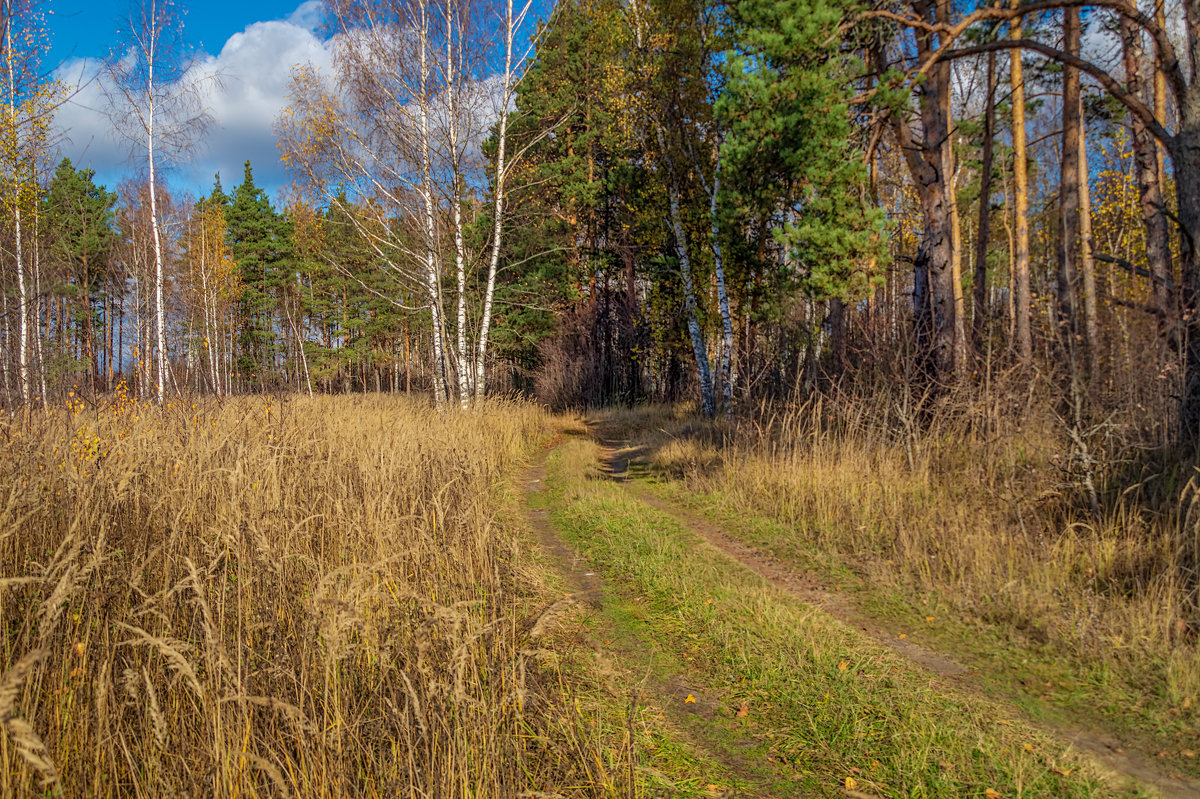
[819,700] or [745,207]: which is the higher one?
[745,207]

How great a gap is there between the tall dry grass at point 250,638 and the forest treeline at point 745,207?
4.00 metres

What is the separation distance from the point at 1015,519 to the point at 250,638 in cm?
605

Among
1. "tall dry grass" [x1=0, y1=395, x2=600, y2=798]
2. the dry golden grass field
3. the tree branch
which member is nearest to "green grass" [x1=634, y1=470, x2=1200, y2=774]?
the dry golden grass field

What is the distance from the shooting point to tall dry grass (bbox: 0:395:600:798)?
7.13ft

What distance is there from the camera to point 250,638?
292 centimetres

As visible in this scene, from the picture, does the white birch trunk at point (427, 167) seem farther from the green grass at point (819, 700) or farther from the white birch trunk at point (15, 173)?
the green grass at point (819, 700)

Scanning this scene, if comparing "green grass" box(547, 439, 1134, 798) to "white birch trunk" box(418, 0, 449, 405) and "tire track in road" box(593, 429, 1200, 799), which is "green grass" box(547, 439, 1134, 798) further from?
"white birch trunk" box(418, 0, 449, 405)

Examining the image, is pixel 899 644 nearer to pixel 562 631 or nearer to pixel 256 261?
pixel 562 631

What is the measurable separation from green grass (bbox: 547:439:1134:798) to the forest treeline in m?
3.28

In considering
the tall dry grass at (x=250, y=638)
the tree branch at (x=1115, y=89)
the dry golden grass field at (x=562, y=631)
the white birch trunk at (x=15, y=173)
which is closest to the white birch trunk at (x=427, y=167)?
the white birch trunk at (x=15, y=173)

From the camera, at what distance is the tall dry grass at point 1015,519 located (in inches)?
155

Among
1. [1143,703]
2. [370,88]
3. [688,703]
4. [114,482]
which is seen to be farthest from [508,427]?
[1143,703]

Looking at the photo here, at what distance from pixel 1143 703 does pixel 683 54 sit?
45.6 ft

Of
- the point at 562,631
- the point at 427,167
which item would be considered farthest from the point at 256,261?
the point at 562,631
